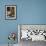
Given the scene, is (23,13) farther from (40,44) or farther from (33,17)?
(40,44)

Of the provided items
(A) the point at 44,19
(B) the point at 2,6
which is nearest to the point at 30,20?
(A) the point at 44,19

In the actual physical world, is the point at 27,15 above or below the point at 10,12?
below

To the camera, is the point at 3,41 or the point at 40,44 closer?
the point at 40,44

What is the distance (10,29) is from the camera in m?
4.67

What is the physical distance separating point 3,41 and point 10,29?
1.61 ft

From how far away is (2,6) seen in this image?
4.67m

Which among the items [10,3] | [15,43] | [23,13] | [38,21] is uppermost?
[10,3]

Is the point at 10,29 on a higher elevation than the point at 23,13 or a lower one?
lower

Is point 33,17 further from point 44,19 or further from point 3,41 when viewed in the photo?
point 3,41

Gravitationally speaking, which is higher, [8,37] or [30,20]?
[30,20]

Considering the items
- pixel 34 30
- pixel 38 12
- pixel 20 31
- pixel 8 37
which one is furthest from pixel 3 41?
A: pixel 38 12

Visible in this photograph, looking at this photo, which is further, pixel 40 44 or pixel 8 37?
pixel 8 37

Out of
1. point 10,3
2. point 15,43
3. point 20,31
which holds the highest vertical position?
point 10,3

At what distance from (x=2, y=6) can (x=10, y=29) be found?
865mm
